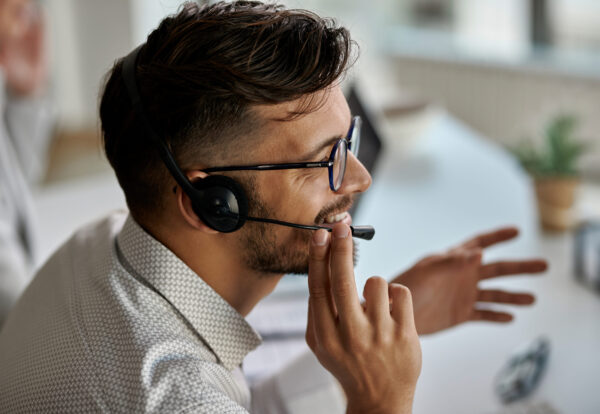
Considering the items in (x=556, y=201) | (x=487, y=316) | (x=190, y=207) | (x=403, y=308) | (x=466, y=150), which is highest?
(x=190, y=207)

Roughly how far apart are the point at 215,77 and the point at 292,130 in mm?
117

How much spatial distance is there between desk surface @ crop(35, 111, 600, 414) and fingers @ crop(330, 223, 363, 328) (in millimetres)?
448

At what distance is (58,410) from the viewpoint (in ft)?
2.28

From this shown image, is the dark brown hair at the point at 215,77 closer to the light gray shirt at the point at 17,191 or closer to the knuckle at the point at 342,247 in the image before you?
the knuckle at the point at 342,247

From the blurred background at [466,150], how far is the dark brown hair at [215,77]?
0.11 meters

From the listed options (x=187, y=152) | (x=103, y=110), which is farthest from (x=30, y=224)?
(x=187, y=152)

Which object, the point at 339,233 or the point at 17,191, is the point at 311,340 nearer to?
the point at 339,233

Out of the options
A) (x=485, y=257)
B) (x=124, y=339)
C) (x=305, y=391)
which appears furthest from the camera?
(x=485, y=257)

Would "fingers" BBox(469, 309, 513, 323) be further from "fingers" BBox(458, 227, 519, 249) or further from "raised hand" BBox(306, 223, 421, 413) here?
"raised hand" BBox(306, 223, 421, 413)

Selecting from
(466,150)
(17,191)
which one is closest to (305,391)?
(17,191)

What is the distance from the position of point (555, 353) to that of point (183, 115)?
0.86 m

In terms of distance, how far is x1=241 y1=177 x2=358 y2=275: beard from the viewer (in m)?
0.86

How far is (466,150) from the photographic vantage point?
2561 millimetres

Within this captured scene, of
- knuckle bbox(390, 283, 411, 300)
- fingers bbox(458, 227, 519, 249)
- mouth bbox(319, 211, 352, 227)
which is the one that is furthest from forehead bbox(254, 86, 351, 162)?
fingers bbox(458, 227, 519, 249)
